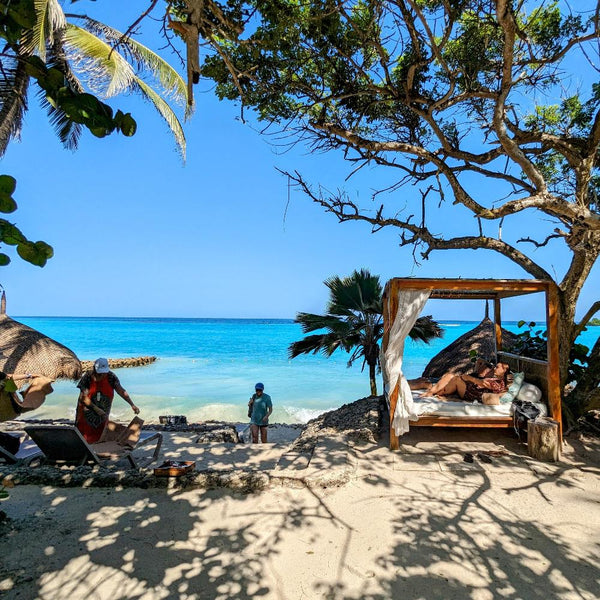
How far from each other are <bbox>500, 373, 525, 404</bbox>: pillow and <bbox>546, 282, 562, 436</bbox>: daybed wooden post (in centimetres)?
48

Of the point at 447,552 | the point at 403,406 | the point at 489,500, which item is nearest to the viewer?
the point at 447,552

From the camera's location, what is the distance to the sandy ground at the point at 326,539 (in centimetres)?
264

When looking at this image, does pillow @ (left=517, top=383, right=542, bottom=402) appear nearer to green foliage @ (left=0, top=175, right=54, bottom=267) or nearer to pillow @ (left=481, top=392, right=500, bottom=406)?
pillow @ (left=481, top=392, right=500, bottom=406)

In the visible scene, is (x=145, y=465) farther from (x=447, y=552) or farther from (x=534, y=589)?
(x=534, y=589)

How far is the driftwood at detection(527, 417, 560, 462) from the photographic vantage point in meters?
4.92

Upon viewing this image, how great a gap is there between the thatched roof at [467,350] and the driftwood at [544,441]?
151 inches

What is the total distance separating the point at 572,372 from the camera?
6.03 metres

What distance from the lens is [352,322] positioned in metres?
9.01

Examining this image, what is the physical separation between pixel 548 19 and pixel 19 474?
8.79 meters

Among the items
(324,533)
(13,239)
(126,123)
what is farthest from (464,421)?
(13,239)

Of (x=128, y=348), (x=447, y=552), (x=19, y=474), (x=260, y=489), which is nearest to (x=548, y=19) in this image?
(x=447, y=552)

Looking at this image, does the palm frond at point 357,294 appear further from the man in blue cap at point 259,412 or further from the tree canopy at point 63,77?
the tree canopy at point 63,77

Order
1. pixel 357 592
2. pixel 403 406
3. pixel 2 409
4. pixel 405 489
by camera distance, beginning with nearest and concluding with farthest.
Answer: pixel 2 409 → pixel 357 592 → pixel 405 489 → pixel 403 406

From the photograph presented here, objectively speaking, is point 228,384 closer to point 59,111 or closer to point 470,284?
point 59,111
